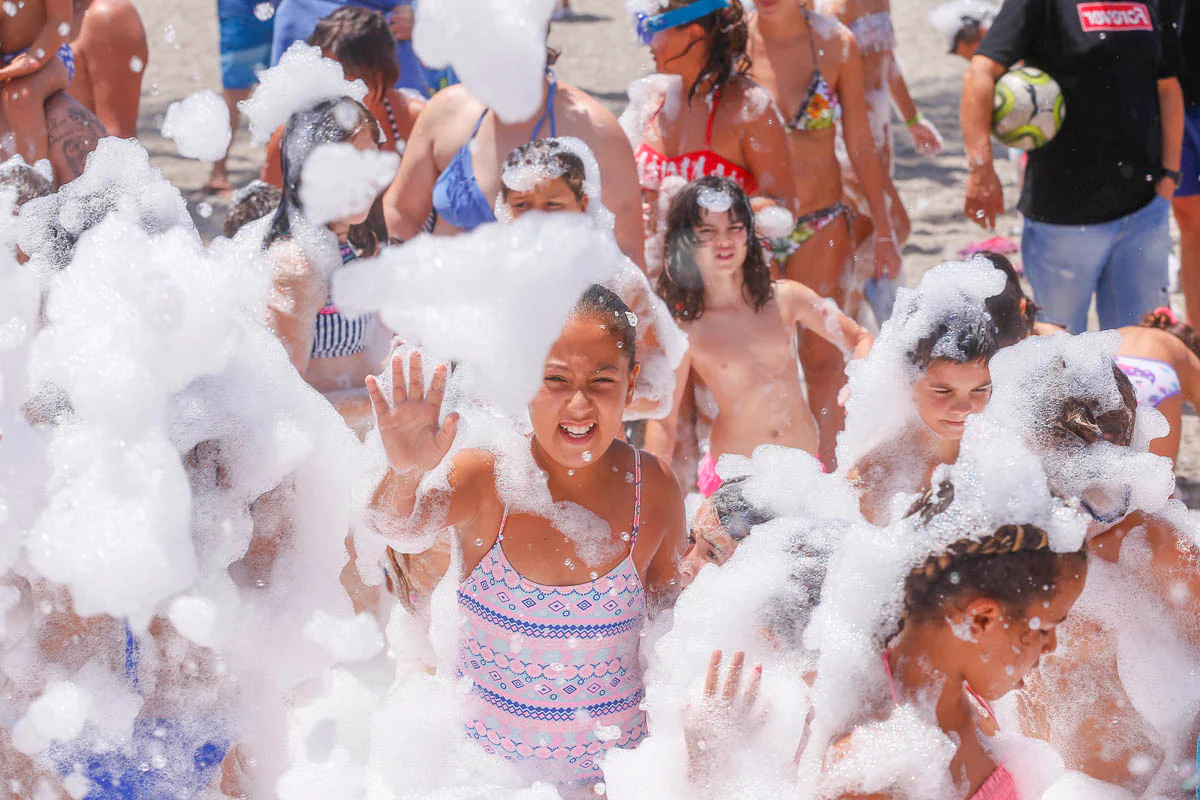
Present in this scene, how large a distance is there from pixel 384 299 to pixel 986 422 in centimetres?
107

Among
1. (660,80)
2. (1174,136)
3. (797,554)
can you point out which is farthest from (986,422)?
(1174,136)

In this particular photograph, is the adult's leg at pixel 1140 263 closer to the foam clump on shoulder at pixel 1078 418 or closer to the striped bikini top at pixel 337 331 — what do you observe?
the foam clump on shoulder at pixel 1078 418

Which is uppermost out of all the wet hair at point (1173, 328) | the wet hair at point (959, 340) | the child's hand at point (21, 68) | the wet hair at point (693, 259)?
the wet hair at point (959, 340)

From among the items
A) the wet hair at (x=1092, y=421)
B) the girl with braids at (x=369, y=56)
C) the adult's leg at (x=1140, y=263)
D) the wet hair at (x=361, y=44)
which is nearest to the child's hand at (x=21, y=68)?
the girl with braids at (x=369, y=56)

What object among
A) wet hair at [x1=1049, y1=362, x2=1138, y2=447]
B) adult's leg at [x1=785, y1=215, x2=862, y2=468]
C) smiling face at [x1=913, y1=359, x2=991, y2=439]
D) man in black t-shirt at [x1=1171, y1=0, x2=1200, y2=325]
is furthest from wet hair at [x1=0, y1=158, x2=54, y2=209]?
man in black t-shirt at [x1=1171, y1=0, x2=1200, y2=325]

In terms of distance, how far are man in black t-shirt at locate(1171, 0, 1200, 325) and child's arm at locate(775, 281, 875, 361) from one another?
5.67ft

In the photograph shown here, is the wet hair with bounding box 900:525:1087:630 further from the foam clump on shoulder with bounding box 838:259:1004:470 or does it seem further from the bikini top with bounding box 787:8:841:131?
the bikini top with bounding box 787:8:841:131

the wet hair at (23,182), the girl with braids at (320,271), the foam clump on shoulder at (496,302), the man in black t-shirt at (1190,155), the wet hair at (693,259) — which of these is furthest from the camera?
the man in black t-shirt at (1190,155)

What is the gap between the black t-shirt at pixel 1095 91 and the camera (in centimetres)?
414

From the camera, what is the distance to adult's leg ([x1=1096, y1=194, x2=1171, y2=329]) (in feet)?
14.0

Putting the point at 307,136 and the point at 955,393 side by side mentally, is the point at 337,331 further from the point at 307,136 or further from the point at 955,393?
the point at 955,393

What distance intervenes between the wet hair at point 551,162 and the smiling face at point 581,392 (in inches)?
41.4

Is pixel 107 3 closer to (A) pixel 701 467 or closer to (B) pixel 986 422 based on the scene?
(A) pixel 701 467

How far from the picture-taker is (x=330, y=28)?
4148mm
